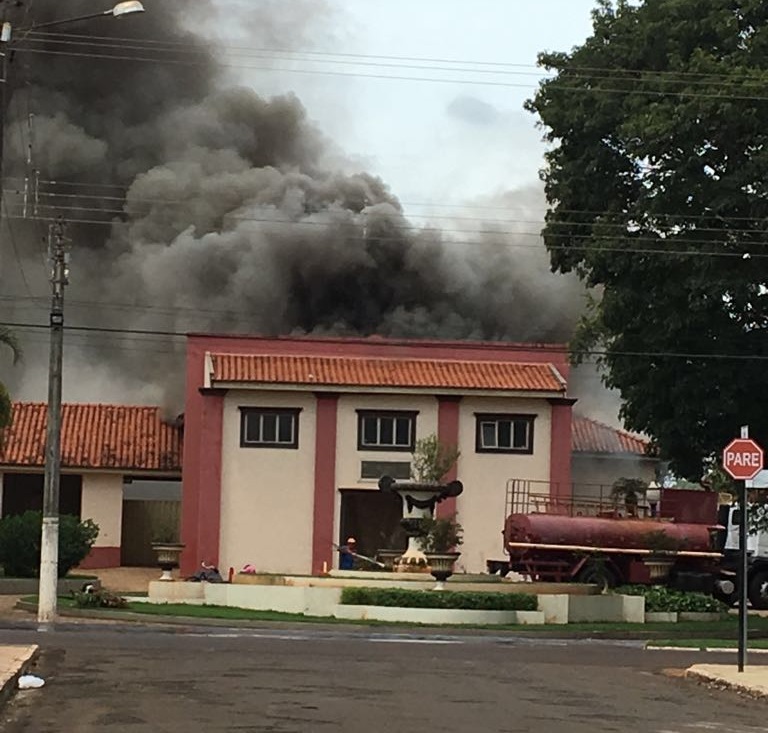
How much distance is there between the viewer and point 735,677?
20.5m

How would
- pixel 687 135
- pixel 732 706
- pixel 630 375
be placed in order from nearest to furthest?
pixel 732 706, pixel 687 135, pixel 630 375

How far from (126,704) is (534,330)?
56.5 meters

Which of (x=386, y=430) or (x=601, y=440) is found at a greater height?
(x=601, y=440)

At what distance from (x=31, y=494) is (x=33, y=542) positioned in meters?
9.89

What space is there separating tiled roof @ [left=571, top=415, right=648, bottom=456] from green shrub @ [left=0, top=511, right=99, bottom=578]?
1916 centimetres

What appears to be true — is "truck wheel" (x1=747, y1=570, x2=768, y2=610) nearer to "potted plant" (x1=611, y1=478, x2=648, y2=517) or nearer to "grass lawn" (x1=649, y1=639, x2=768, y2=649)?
"potted plant" (x1=611, y1=478, x2=648, y2=517)

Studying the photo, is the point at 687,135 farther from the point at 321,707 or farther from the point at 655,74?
the point at 321,707

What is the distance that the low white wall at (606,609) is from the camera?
36750 mm

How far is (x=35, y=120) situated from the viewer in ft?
241

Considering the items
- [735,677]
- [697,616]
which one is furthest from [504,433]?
[735,677]

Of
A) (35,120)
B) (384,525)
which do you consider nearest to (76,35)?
(35,120)

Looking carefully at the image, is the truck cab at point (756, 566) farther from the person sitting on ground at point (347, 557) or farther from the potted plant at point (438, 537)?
the person sitting on ground at point (347, 557)

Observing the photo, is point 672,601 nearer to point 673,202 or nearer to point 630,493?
point 630,493

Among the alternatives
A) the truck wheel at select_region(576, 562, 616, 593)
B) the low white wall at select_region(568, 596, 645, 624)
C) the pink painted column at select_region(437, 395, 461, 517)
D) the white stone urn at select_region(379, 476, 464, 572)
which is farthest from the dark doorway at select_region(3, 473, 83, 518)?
the low white wall at select_region(568, 596, 645, 624)
